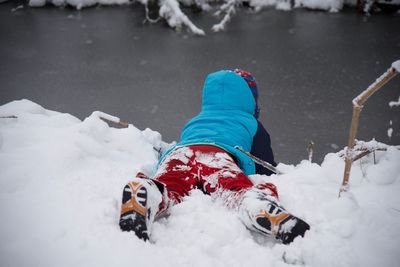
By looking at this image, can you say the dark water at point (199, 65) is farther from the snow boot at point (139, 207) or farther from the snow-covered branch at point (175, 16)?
the snow boot at point (139, 207)

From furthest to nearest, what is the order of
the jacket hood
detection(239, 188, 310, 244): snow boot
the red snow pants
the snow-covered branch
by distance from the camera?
1. the snow-covered branch
2. the jacket hood
3. the red snow pants
4. detection(239, 188, 310, 244): snow boot

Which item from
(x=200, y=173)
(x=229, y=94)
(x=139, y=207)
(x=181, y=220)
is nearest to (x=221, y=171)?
(x=200, y=173)

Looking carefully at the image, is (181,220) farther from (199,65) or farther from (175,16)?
(175,16)

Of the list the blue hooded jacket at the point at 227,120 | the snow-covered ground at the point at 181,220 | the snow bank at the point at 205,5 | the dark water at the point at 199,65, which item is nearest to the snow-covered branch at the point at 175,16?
the snow bank at the point at 205,5

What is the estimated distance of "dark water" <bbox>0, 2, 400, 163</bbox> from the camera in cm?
368

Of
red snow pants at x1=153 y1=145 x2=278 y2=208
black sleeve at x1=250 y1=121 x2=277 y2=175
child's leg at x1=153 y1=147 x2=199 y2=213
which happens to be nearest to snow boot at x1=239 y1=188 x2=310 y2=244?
red snow pants at x1=153 y1=145 x2=278 y2=208

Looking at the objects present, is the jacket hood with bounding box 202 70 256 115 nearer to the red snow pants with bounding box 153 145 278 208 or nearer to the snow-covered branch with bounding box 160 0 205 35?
the red snow pants with bounding box 153 145 278 208

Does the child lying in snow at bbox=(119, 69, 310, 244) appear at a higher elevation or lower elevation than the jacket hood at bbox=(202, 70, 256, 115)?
lower

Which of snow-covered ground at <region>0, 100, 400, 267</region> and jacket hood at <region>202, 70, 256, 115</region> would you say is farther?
jacket hood at <region>202, 70, 256, 115</region>

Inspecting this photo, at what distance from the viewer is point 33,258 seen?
1251mm

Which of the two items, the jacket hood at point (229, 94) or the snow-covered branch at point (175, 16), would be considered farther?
the snow-covered branch at point (175, 16)

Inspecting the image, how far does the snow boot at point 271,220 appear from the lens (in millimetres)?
1360

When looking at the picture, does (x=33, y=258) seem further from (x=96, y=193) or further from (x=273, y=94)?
(x=273, y=94)

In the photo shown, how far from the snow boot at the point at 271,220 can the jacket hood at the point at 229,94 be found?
3.13 ft
